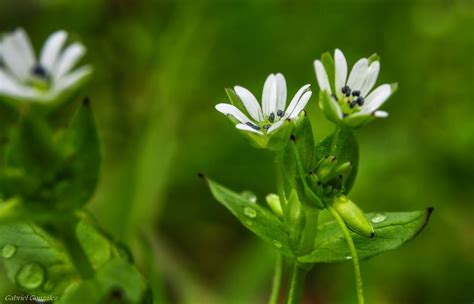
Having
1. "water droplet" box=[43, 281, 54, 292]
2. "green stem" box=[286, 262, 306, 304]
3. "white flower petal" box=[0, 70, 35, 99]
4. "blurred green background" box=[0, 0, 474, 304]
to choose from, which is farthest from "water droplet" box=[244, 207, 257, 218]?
"blurred green background" box=[0, 0, 474, 304]

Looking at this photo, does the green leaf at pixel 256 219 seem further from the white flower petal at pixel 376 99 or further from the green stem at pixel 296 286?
the white flower petal at pixel 376 99

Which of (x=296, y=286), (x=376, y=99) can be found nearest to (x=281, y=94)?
(x=376, y=99)

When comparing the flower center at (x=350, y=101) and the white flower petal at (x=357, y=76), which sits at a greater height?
the white flower petal at (x=357, y=76)

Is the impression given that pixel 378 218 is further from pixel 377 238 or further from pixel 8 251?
pixel 8 251

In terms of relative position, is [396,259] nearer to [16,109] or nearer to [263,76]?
[263,76]

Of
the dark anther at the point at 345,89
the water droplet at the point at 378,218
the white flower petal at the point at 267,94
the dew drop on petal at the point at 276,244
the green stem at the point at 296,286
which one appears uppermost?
the dark anther at the point at 345,89

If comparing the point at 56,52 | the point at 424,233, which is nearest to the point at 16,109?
the point at 56,52

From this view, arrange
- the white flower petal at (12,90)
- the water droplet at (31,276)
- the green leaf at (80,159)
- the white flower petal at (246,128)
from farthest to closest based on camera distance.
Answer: the water droplet at (31,276), the white flower petal at (246,128), the green leaf at (80,159), the white flower petal at (12,90)

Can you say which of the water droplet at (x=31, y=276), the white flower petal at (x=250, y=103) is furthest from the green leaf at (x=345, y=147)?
the water droplet at (x=31, y=276)
